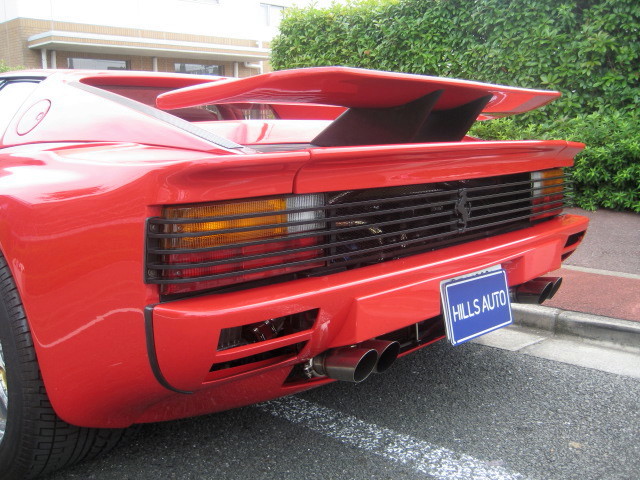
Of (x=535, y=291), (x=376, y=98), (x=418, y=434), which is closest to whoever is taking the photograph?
(x=376, y=98)

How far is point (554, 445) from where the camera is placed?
7.33 feet

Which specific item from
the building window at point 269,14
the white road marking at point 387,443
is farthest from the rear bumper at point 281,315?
the building window at point 269,14

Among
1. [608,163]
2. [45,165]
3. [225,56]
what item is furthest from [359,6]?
[225,56]

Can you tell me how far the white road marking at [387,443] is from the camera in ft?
6.77

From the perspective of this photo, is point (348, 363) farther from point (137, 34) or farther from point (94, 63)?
point (94, 63)

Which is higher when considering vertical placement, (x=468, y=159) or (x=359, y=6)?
(x=359, y=6)

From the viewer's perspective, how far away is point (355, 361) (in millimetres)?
1900

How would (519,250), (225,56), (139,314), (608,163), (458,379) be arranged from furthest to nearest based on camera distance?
(225,56)
(608,163)
(458,379)
(519,250)
(139,314)

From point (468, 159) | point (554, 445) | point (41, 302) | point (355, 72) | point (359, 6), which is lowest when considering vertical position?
point (554, 445)

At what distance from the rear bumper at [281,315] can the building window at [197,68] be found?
17.2m

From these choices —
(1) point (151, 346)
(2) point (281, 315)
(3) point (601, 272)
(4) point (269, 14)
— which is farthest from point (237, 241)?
(4) point (269, 14)

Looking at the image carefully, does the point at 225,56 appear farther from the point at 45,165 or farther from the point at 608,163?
the point at 45,165

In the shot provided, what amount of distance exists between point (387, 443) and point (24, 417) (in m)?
1.17

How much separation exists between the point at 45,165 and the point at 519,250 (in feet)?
5.49
